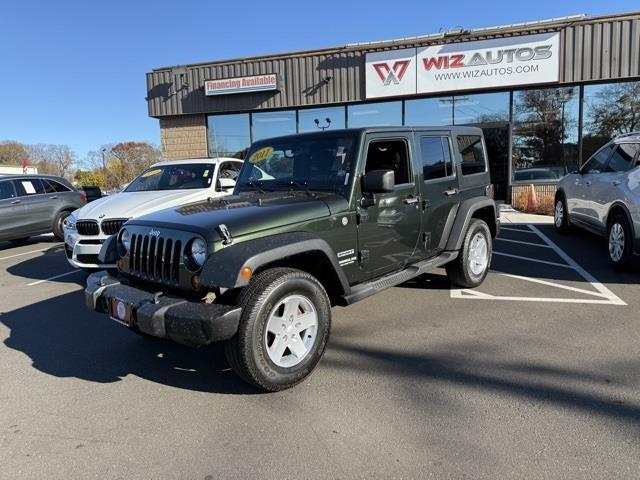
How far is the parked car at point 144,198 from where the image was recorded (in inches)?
251

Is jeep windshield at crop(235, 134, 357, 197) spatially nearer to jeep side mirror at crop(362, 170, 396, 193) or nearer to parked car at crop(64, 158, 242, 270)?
jeep side mirror at crop(362, 170, 396, 193)

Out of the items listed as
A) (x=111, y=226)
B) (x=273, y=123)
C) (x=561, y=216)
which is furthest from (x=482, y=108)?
(x=111, y=226)

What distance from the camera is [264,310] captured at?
10.4 feet

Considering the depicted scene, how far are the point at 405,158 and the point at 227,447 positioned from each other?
3173mm

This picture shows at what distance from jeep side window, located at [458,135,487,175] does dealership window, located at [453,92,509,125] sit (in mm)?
8124

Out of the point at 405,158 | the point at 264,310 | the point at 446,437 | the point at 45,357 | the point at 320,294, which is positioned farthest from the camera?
the point at 405,158

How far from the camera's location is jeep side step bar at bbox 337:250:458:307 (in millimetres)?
3975

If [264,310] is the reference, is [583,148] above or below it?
above

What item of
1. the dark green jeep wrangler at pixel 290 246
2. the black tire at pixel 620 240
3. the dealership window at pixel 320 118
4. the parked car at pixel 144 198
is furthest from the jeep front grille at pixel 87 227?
the dealership window at pixel 320 118

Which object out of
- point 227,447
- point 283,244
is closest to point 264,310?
point 283,244

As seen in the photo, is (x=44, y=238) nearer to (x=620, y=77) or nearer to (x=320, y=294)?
(x=320, y=294)

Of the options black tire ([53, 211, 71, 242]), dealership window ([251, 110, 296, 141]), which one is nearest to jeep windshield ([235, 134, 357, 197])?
black tire ([53, 211, 71, 242])

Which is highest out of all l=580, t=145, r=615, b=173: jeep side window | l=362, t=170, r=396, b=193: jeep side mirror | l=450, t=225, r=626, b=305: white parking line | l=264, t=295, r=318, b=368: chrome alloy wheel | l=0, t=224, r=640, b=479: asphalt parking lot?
l=580, t=145, r=615, b=173: jeep side window

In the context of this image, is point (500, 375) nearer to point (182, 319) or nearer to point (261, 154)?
point (182, 319)
